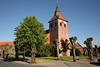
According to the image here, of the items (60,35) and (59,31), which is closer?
(60,35)

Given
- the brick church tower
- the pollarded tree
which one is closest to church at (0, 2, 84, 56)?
the brick church tower

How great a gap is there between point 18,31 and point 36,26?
167 inches

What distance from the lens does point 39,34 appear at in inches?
820

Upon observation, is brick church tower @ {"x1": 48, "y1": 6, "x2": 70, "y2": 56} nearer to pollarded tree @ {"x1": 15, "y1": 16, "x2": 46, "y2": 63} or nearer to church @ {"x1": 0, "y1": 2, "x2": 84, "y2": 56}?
church @ {"x1": 0, "y1": 2, "x2": 84, "y2": 56}

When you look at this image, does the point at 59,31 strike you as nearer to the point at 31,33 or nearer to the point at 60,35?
the point at 60,35

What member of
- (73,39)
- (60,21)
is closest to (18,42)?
(73,39)

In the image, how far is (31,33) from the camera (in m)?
19.6

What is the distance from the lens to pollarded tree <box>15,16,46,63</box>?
1944 cm

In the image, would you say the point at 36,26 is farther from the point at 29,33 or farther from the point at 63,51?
the point at 63,51

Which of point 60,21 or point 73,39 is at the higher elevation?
point 60,21

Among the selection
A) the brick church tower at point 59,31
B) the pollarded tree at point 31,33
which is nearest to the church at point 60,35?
the brick church tower at point 59,31

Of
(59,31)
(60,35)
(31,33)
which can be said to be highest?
(59,31)

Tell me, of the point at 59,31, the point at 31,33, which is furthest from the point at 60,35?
Result: the point at 31,33

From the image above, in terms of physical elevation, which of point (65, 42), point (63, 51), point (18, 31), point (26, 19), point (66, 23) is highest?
point (66, 23)
